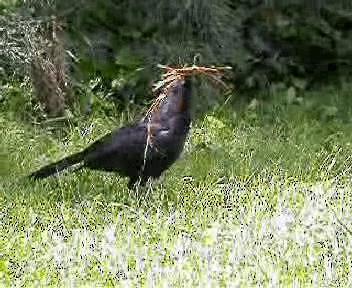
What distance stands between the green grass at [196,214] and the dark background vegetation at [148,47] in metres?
0.39

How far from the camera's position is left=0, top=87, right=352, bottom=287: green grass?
4477 millimetres

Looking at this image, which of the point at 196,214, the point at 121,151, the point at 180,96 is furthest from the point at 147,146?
the point at 196,214

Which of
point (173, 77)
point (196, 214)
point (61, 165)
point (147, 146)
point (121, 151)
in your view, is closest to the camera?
point (196, 214)

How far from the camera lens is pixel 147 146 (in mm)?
5617

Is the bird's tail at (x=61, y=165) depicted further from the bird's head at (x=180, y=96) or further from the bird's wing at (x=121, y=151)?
the bird's head at (x=180, y=96)

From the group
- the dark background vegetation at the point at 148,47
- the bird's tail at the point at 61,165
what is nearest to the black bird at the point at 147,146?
the bird's tail at the point at 61,165

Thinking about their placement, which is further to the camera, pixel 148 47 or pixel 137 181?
pixel 148 47

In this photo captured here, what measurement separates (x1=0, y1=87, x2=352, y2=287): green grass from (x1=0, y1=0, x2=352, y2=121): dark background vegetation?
391mm

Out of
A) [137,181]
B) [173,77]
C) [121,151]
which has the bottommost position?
[137,181]

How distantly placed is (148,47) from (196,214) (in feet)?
9.48

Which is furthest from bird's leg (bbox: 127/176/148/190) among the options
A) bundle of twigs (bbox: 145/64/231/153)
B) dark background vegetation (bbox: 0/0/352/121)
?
dark background vegetation (bbox: 0/0/352/121)

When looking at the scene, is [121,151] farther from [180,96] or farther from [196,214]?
[196,214]

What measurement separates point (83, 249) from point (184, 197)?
1020mm

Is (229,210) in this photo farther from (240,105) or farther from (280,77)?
(280,77)
